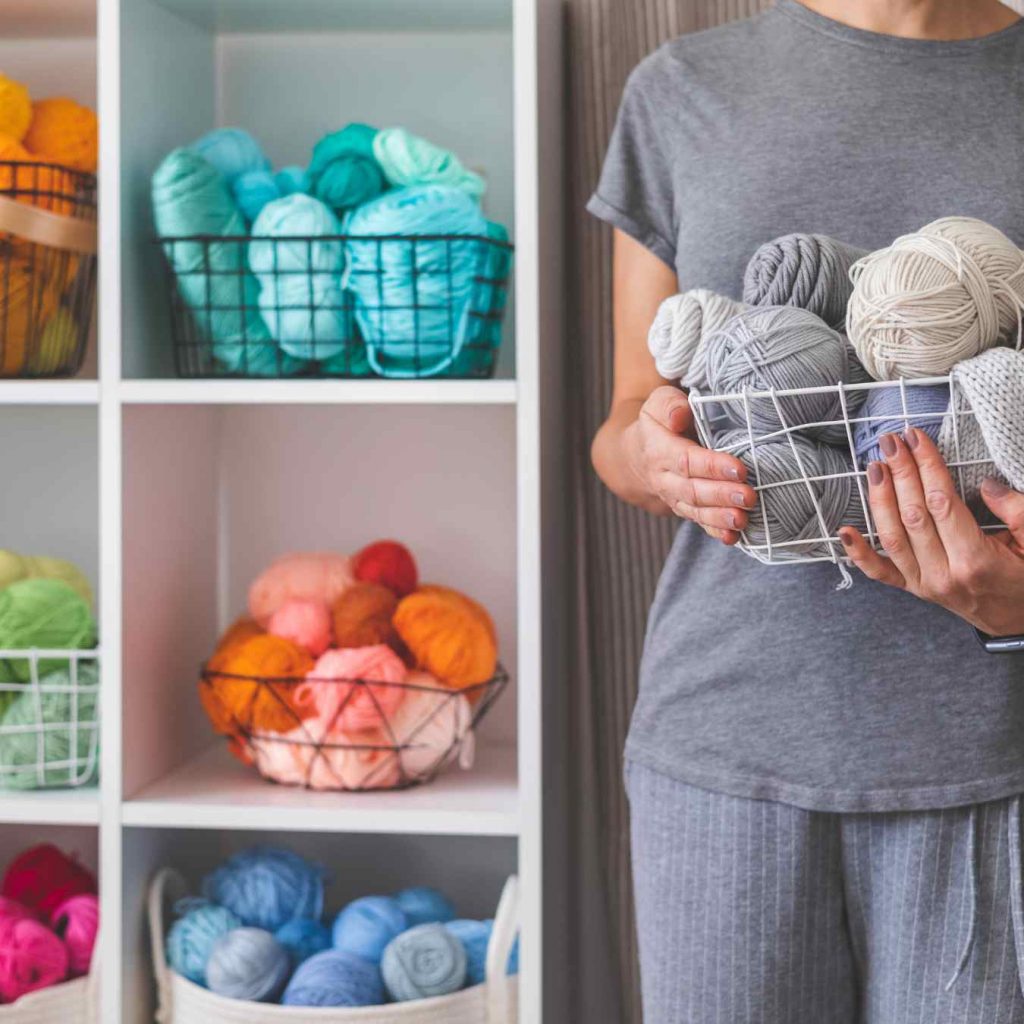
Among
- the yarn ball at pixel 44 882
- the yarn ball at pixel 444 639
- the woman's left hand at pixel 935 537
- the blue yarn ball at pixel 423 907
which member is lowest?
the blue yarn ball at pixel 423 907

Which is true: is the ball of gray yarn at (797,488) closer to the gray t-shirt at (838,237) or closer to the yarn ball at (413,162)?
the gray t-shirt at (838,237)

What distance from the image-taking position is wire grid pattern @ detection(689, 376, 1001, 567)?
0.61 m

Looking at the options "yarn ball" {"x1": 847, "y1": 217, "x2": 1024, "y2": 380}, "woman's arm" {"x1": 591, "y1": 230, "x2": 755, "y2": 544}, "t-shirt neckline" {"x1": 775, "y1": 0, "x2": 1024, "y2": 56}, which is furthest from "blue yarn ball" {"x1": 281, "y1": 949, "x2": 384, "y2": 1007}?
"t-shirt neckline" {"x1": 775, "y1": 0, "x2": 1024, "y2": 56}

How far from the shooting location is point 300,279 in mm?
1071

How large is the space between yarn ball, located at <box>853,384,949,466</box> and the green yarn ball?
Answer: 770mm

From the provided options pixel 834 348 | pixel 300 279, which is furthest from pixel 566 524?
pixel 834 348

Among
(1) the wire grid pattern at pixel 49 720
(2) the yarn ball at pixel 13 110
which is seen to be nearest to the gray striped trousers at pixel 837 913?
(1) the wire grid pattern at pixel 49 720

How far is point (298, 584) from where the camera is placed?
1183 millimetres

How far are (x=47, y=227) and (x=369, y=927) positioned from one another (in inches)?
26.8

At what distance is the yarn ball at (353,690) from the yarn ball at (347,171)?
1.34 ft

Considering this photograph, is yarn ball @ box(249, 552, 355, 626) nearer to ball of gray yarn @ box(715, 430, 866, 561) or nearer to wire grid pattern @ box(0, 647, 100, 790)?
wire grid pattern @ box(0, 647, 100, 790)

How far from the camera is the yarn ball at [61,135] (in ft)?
3.72

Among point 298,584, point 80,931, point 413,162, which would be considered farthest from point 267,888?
point 413,162

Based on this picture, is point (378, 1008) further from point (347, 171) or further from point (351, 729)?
point (347, 171)
